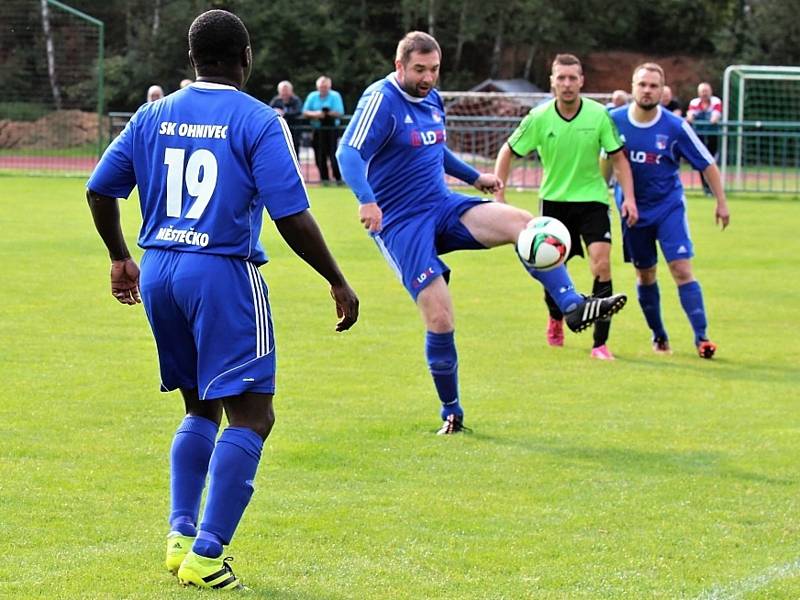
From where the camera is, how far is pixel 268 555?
5195mm

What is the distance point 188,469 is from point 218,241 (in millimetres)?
825

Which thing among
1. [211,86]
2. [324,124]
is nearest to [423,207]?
[211,86]

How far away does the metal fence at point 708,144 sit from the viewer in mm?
27758

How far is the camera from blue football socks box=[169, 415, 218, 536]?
4957 mm

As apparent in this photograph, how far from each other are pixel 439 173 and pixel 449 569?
327 centimetres

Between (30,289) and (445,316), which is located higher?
(445,316)

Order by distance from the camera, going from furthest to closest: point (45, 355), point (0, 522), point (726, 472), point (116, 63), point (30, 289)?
point (116, 63) < point (30, 289) < point (45, 355) < point (726, 472) < point (0, 522)

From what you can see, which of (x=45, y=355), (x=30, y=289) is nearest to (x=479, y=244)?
(x=45, y=355)

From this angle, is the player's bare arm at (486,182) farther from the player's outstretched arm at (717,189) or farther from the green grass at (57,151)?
the green grass at (57,151)

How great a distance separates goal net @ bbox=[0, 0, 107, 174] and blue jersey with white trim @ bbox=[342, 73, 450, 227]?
22665 millimetres

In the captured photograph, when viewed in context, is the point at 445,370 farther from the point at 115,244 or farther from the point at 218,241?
the point at 218,241

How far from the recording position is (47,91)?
33.2 m

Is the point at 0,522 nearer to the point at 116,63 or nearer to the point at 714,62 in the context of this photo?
the point at 116,63

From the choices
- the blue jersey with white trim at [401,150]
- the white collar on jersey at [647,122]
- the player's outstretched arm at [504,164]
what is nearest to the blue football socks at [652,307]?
the white collar on jersey at [647,122]
